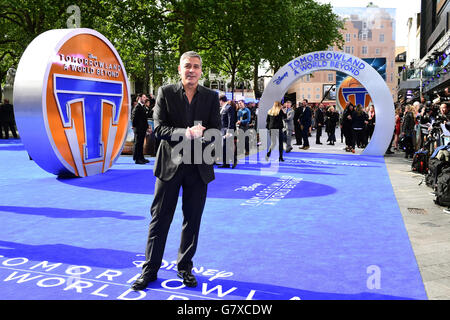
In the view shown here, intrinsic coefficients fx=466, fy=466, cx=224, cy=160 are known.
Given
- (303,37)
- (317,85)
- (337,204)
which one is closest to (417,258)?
(337,204)

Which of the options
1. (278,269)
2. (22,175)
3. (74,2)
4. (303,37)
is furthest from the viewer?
(303,37)

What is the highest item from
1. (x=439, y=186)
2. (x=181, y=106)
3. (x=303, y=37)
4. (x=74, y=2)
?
(x=303, y=37)

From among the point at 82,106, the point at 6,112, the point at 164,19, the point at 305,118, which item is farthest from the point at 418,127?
the point at 6,112

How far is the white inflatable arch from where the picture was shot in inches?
634

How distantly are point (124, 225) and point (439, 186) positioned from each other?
16.7ft

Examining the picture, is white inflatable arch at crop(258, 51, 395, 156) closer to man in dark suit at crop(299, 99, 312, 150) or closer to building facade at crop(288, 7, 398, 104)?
man in dark suit at crop(299, 99, 312, 150)

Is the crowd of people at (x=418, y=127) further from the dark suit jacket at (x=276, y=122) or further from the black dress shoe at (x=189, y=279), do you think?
the black dress shoe at (x=189, y=279)

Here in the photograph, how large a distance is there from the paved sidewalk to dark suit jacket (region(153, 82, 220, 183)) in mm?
2313

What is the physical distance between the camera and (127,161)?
1405 cm

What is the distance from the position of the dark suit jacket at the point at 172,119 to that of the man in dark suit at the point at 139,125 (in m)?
9.18

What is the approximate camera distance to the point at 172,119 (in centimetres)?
410

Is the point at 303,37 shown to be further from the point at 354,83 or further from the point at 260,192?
the point at 260,192

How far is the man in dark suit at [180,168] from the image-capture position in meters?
4.03
